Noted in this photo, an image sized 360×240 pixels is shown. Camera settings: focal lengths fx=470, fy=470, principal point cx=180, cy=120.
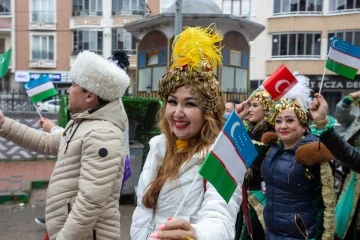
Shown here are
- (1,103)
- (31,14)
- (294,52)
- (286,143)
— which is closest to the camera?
(286,143)

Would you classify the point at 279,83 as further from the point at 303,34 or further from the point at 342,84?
the point at 303,34

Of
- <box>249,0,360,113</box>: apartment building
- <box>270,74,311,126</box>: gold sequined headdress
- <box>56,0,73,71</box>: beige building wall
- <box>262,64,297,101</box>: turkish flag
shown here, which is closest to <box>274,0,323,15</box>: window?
<box>249,0,360,113</box>: apartment building

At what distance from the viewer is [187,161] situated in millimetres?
2105

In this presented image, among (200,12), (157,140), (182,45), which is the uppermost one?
(200,12)

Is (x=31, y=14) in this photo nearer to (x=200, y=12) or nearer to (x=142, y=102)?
(x=200, y=12)

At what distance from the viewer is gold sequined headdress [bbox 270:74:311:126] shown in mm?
3717

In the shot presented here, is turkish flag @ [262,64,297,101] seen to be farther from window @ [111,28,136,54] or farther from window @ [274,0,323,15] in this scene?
window @ [111,28,136,54]

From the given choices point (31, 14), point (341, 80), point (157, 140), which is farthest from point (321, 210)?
point (31, 14)

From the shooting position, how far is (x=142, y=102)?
761cm

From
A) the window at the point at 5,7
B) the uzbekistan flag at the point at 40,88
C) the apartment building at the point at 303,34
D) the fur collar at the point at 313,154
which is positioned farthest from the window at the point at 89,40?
the fur collar at the point at 313,154

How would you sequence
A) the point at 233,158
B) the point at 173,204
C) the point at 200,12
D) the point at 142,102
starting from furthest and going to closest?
the point at 200,12 < the point at 142,102 < the point at 173,204 < the point at 233,158

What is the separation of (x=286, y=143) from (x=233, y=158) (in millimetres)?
1895

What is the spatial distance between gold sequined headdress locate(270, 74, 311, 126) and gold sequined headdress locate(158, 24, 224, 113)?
1548 millimetres

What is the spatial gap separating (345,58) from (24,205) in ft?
17.3
